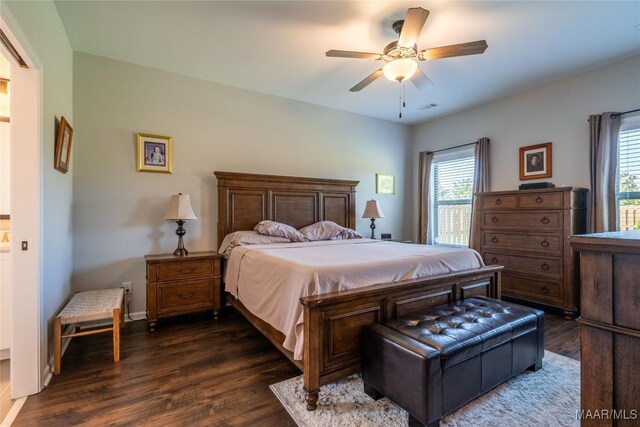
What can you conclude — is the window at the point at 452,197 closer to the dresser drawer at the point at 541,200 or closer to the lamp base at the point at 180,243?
the dresser drawer at the point at 541,200

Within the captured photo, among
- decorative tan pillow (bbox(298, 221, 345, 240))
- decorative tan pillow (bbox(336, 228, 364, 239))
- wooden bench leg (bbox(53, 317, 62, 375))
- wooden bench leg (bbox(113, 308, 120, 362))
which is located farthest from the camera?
decorative tan pillow (bbox(336, 228, 364, 239))

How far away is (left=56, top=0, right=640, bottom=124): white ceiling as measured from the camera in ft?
8.14

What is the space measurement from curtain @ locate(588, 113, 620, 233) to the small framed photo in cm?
283

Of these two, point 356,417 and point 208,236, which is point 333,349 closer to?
point 356,417

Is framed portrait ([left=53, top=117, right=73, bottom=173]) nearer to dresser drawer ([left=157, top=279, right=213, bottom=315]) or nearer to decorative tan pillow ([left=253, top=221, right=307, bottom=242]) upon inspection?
dresser drawer ([left=157, top=279, right=213, bottom=315])

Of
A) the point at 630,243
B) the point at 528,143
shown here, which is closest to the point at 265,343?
the point at 630,243

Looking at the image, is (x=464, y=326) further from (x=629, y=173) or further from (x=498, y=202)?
(x=629, y=173)

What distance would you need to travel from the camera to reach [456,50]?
237cm

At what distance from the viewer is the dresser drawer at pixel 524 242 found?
344 centimetres

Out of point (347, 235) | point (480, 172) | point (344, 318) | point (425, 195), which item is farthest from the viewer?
point (425, 195)

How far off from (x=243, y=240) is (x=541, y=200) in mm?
3553

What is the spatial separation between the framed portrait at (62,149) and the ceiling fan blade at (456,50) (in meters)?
3.06

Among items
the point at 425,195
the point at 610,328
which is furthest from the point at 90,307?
the point at 425,195

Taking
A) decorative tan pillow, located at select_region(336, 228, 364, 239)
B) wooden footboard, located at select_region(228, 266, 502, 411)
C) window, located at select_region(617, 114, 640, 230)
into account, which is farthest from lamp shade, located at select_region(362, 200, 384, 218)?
window, located at select_region(617, 114, 640, 230)
